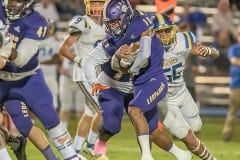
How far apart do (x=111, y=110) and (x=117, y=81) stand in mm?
286

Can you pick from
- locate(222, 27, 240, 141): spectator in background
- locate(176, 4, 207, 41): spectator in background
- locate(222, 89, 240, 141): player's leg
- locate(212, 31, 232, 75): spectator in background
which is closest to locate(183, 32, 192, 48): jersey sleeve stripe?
locate(222, 27, 240, 141): spectator in background

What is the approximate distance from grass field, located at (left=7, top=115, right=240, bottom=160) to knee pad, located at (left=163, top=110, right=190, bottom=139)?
1.19 metres

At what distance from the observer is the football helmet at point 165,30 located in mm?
9203

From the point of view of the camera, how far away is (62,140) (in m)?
8.49

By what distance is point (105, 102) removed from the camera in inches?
355

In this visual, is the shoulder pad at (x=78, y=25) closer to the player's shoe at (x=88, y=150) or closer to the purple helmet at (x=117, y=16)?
the player's shoe at (x=88, y=150)

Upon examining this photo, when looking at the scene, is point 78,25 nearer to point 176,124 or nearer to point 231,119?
point 176,124

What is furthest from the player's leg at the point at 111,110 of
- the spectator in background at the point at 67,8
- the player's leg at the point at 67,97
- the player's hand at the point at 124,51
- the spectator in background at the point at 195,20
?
the spectator in background at the point at 67,8

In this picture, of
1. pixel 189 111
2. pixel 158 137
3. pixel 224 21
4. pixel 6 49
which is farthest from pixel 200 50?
pixel 224 21

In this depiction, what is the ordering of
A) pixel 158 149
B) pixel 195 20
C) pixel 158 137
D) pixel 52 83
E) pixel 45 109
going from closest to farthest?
pixel 45 109 < pixel 158 137 < pixel 158 149 < pixel 52 83 < pixel 195 20

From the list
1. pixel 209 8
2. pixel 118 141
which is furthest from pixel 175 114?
pixel 209 8

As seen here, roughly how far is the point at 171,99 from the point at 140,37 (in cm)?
108

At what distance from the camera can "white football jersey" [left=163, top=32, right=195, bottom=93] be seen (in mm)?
9375

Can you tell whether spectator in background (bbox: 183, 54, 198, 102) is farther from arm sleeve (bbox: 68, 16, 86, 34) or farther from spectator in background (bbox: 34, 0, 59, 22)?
spectator in background (bbox: 34, 0, 59, 22)
